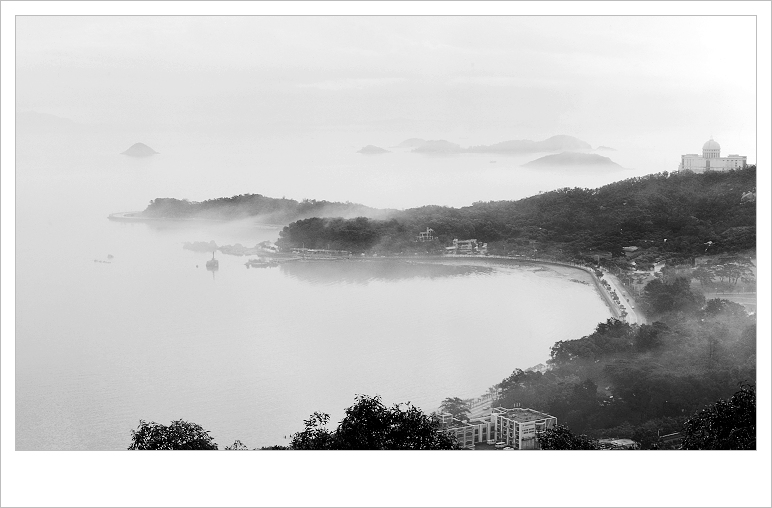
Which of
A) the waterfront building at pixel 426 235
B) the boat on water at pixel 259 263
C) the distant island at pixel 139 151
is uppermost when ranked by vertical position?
the distant island at pixel 139 151

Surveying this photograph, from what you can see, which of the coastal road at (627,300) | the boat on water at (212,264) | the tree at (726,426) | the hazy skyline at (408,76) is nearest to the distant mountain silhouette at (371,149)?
the hazy skyline at (408,76)

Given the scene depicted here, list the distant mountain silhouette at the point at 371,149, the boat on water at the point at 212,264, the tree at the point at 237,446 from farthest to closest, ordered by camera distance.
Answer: the boat on water at the point at 212,264 → the distant mountain silhouette at the point at 371,149 → the tree at the point at 237,446

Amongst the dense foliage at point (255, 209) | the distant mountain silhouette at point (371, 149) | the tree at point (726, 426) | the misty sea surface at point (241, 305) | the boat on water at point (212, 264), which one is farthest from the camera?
the boat on water at point (212, 264)

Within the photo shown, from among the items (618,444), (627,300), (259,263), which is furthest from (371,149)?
(618,444)

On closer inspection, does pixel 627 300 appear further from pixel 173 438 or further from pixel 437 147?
pixel 173 438

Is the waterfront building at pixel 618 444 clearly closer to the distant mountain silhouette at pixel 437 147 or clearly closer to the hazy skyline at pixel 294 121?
the hazy skyline at pixel 294 121

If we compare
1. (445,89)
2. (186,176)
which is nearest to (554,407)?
(445,89)
